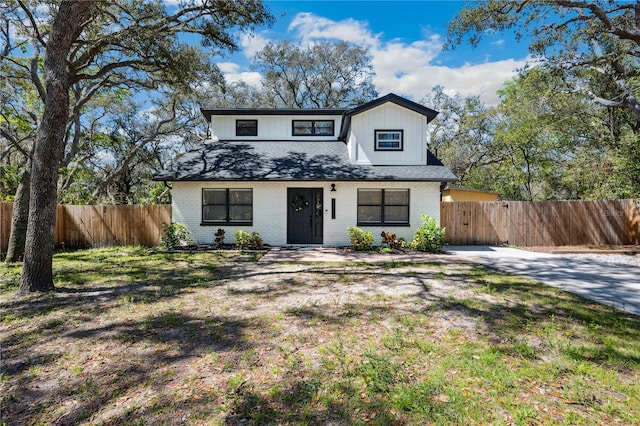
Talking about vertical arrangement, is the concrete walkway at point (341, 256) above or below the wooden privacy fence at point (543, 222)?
below

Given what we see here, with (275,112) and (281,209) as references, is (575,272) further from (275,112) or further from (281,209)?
(275,112)

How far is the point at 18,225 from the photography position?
9.41m

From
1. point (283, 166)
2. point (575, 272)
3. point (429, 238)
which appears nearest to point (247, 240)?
point (283, 166)

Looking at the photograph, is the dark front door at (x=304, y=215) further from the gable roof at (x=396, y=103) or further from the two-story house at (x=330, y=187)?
the gable roof at (x=396, y=103)

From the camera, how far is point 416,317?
186 inches

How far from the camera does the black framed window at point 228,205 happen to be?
12.3 metres

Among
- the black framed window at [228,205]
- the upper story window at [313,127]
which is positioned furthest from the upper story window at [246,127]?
the black framed window at [228,205]

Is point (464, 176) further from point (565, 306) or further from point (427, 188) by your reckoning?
point (565, 306)

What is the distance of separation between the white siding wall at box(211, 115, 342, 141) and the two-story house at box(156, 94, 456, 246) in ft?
7.60

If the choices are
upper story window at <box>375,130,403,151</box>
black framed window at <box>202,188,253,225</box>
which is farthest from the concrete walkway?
upper story window at <box>375,130,403,151</box>

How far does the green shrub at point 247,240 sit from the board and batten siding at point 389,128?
16.5 feet

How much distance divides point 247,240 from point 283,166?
10.9 feet

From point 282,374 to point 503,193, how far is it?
26.2 metres

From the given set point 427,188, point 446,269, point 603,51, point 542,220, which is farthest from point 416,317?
point 603,51
